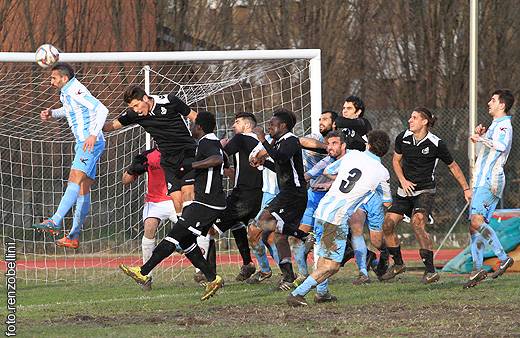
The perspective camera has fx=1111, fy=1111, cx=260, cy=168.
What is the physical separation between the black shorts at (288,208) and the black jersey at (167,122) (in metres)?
1.22

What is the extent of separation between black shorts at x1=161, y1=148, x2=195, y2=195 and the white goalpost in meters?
2.49

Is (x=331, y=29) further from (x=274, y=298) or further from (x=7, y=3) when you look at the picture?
(x=274, y=298)

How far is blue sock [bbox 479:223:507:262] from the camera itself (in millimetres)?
12680

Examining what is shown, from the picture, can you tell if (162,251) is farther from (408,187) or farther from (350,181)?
(408,187)

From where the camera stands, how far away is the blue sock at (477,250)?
503 inches

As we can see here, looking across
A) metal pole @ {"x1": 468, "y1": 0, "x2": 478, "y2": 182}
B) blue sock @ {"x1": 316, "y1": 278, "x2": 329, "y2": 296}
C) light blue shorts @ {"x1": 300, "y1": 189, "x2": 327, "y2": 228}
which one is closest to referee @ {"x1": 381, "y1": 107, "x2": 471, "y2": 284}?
light blue shorts @ {"x1": 300, "y1": 189, "x2": 327, "y2": 228}

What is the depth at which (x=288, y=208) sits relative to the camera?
1239 cm

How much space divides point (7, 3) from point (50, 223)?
10889 mm

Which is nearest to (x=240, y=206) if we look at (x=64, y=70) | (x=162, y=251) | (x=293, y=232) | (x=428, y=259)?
(x=293, y=232)

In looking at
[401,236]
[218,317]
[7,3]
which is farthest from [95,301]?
[7,3]

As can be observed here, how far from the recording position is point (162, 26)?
2378 centimetres

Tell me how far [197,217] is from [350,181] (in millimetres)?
1858

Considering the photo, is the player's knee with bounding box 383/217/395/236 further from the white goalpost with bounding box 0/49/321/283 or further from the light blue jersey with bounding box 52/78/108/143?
the light blue jersey with bounding box 52/78/108/143

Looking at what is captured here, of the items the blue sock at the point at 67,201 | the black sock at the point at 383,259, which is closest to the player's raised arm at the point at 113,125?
the blue sock at the point at 67,201
